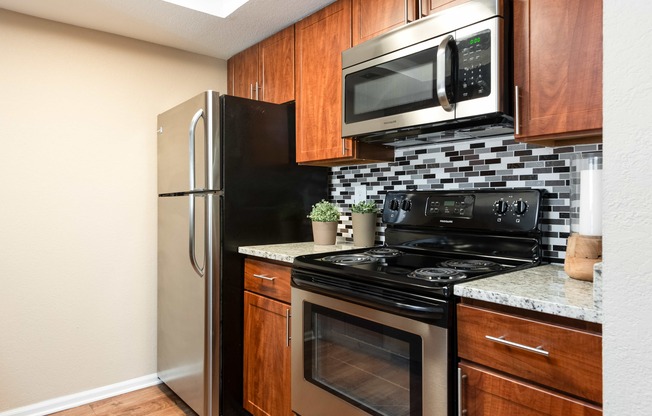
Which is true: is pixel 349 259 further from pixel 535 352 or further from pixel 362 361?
pixel 535 352

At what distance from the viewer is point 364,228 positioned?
2.20 m

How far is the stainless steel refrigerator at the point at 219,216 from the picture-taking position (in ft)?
6.95

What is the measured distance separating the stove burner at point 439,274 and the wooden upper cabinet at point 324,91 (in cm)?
81

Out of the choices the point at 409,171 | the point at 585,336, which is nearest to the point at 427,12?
the point at 409,171

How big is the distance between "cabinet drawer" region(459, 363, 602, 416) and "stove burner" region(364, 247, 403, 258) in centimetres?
73

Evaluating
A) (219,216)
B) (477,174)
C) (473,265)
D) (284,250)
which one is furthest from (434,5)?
(219,216)

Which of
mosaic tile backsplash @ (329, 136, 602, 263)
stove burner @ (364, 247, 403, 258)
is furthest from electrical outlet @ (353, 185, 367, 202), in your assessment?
stove burner @ (364, 247, 403, 258)

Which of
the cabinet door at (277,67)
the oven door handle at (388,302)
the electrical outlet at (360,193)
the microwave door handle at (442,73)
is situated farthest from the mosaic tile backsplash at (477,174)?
the oven door handle at (388,302)

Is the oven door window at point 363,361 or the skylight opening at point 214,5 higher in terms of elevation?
the skylight opening at point 214,5

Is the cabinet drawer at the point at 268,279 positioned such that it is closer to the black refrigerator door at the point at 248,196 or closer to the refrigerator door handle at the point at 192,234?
the black refrigerator door at the point at 248,196

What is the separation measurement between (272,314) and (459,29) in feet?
4.74

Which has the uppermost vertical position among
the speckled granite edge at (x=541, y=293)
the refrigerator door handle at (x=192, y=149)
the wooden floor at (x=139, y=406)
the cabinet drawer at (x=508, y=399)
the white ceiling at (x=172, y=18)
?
the white ceiling at (x=172, y=18)

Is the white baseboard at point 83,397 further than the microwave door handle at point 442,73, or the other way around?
the white baseboard at point 83,397

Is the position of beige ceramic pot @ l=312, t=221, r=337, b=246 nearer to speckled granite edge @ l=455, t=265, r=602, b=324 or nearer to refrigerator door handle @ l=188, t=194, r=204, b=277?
refrigerator door handle @ l=188, t=194, r=204, b=277
